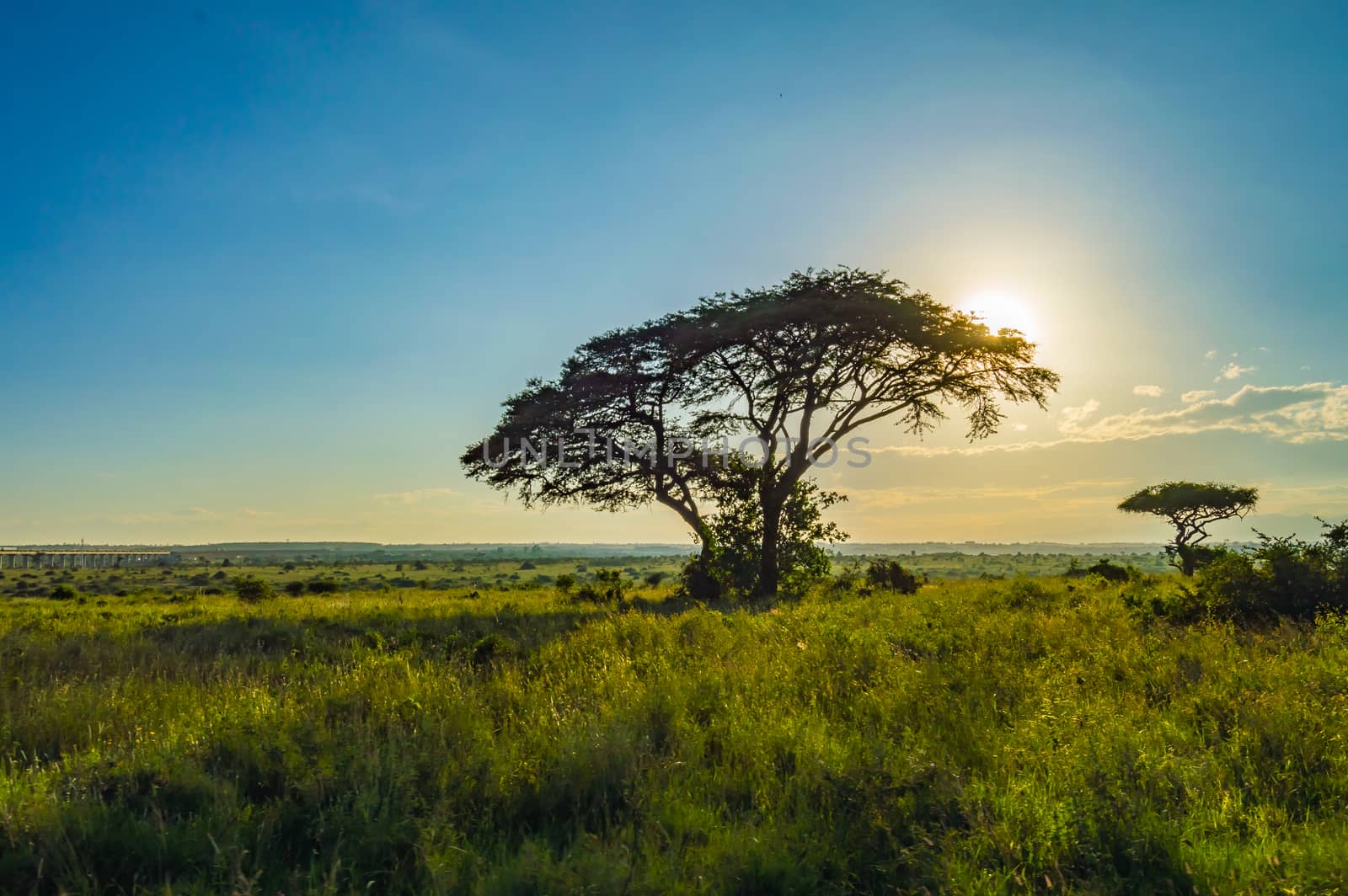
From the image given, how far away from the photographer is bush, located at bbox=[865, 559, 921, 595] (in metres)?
22.0

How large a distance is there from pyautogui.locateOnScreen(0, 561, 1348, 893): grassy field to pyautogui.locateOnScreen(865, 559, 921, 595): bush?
12947mm

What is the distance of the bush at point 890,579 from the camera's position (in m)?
22.0

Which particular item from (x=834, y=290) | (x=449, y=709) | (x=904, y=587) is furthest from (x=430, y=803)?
(x=904, y=587)

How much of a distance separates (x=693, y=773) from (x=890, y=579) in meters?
19.6

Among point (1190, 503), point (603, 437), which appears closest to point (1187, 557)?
point (1190, 503)

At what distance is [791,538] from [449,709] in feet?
57.5

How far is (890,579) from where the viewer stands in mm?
23141

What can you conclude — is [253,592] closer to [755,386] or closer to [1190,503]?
[755,386]

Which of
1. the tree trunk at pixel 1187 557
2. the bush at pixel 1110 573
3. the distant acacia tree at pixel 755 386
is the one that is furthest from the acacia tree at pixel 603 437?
the tree trunk at pixel 1187 557

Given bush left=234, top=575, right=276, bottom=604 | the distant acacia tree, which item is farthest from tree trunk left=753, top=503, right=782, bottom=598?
bush left=234, top=575, right=276, bottom=604

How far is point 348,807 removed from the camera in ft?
14.6

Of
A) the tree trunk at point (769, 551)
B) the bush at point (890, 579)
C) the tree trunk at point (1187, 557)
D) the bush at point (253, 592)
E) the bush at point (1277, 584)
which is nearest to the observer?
the bush at point (1277, 584)

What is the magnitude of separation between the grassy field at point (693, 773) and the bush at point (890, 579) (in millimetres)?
12947

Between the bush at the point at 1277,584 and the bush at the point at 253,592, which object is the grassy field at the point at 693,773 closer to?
the bush at the point at 1277,584
